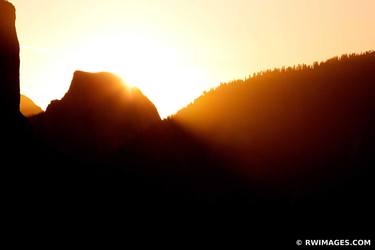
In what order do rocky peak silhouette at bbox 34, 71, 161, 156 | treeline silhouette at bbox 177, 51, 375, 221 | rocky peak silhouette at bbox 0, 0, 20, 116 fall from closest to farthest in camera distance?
treeline silhouette at bbox 177, 51, 375, 221, rocky peak silhouette at bbox 0, 0, 20, 116, rocky peak silhouette at bbox 34, 71, 161, 156

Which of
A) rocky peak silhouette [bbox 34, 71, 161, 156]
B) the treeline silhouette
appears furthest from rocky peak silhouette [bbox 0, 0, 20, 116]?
rocky peak silhouette [bbox 34, 71, 161, 156]

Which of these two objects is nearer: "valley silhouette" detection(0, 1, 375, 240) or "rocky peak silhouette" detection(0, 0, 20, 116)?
"valley silhouette" detection(0, 1, 375, 240)

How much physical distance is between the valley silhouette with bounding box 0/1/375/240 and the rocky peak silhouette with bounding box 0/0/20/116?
288 inches

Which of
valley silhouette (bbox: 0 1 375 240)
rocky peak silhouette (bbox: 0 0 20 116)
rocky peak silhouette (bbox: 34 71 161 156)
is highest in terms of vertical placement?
rocky peak silhouette (bbox: 34 71 161 156)

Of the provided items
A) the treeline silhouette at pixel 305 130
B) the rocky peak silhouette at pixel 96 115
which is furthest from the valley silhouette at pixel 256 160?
the rocky peak silhouette at pixel 96 115

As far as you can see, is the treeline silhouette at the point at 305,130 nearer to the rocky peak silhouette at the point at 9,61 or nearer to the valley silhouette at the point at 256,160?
the valley silhouette at the point at 256,160

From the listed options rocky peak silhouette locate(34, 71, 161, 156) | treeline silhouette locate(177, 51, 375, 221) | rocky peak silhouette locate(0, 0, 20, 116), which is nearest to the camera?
treeline silhouette locate(177, 51, 375, 221)

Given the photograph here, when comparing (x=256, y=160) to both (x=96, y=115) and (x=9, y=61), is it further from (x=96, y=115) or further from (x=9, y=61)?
(x=96, y=115)

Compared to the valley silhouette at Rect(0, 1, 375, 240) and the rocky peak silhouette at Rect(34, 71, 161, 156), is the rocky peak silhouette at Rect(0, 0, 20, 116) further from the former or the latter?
the rocky peak silhouette at Rect(34, 71, 161, 156)

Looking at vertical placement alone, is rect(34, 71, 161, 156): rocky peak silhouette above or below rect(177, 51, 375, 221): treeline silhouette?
above

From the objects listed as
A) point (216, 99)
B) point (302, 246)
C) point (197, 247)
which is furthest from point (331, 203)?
point (216, 99)

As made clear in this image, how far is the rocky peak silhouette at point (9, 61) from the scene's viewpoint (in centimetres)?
2572

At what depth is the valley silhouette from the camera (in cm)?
1103

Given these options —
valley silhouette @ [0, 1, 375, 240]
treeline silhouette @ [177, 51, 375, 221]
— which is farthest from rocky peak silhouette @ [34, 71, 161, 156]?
treeline silhouette @ [177, 51, 375, 221]
